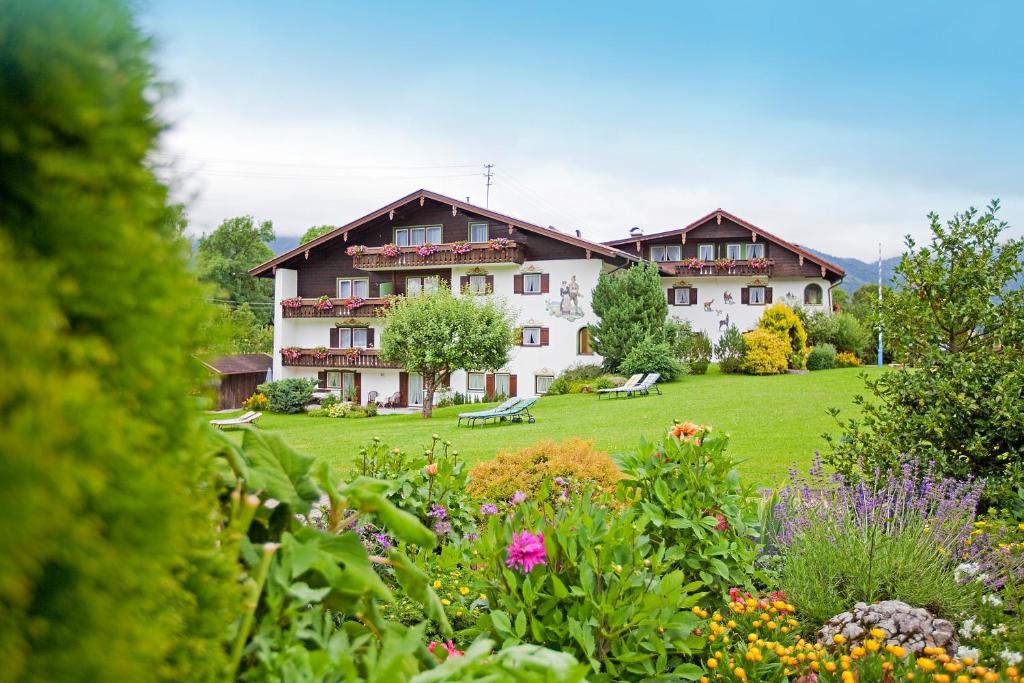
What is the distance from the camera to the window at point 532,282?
32094 millimetres

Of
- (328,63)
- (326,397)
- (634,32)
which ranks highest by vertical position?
(634,32)

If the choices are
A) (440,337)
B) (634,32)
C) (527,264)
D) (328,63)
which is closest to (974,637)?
(328,63)

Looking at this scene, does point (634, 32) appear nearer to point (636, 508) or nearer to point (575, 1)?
point (575, 1)

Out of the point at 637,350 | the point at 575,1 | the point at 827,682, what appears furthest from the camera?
the point at 637,350

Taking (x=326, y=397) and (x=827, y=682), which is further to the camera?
(x=326, y=397)

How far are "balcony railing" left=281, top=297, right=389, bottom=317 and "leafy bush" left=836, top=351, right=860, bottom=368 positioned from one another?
68.4ft

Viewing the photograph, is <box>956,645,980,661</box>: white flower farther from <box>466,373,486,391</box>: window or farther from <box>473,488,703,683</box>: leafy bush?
Answer: <box>466,373,486,391</box>: window

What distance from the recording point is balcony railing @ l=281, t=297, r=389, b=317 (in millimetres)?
32656

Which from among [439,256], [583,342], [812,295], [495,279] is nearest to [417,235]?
[439,256]

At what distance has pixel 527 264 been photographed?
32.1 m

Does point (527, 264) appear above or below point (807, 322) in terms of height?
above

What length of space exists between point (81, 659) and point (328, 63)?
5419 mm

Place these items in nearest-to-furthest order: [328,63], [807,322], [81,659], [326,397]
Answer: [81,659]
[328,63]
[326,397]
[807,322]

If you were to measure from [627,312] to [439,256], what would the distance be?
28.6 ft
